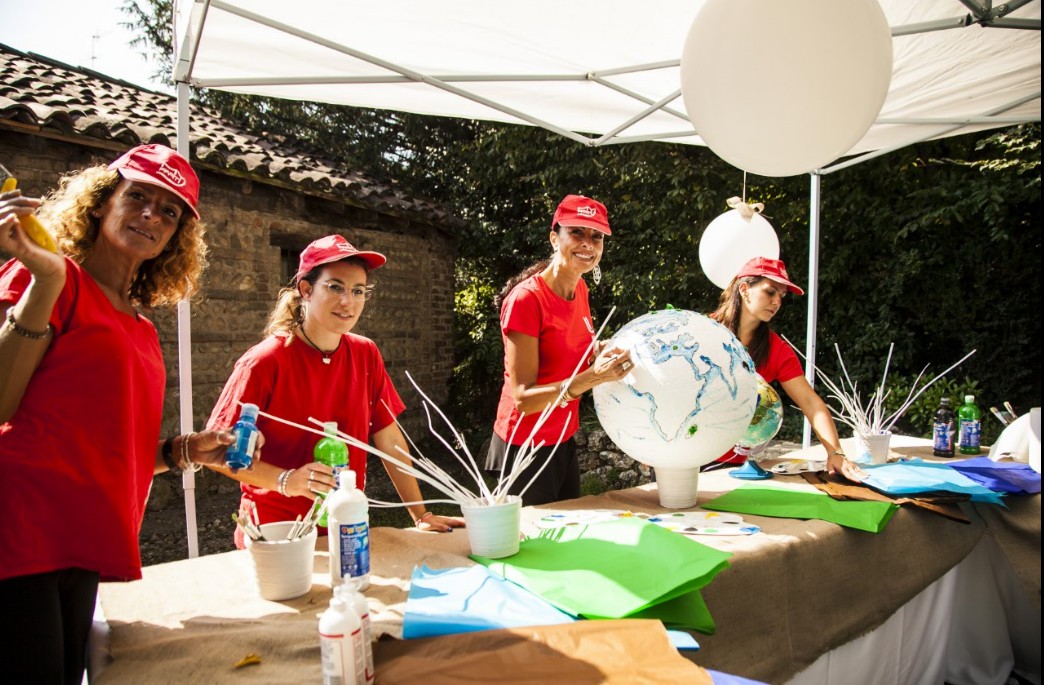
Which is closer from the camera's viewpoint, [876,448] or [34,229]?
[34,229]

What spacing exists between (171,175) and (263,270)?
18.5 ft

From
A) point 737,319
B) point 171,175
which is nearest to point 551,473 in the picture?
point 737,319

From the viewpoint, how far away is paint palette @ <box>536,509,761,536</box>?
205 centimetres

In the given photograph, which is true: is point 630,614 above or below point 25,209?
below

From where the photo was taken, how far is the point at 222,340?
255 inches

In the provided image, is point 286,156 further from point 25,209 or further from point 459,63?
point 25,209

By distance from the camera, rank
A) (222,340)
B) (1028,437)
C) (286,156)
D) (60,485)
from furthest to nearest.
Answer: (286,156)
(222,340)
(1028,437)
(60,485)

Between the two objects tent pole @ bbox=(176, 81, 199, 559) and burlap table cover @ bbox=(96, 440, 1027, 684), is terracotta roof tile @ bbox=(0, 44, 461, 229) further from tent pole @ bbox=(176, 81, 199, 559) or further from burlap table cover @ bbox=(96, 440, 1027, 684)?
burlap table cover @ bbox=(96, 440, 1027, 684)

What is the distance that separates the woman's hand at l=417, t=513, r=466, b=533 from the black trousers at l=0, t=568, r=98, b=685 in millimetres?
985

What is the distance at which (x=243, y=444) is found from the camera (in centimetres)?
156

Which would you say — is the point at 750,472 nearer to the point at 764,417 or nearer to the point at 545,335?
the point at 764,417

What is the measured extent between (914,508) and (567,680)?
181 cm

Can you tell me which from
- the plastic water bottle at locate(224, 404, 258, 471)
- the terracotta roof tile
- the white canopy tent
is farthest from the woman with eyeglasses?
the terracotta roof tile

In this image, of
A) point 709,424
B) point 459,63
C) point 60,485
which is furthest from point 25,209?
point 459,63
